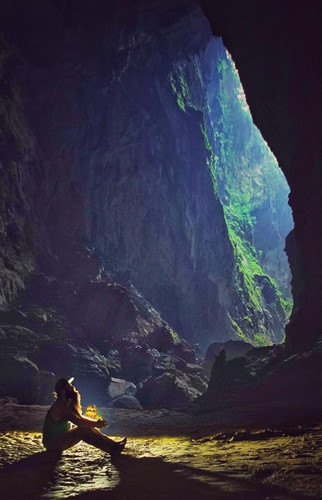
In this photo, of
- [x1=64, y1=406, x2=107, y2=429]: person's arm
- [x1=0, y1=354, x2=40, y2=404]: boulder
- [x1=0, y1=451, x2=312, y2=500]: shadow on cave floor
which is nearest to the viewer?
[x1=0, y1=451, x2=312, y2=500]: shadow on cave floor

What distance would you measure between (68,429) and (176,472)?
1.93 m

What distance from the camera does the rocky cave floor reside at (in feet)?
12.0

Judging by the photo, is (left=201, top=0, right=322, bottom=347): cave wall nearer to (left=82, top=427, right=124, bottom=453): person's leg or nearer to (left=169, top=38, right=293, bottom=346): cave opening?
(left=82, top=427, right=124, bottom=453): person's leg

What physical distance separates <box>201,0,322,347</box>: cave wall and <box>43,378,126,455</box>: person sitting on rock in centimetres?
1250

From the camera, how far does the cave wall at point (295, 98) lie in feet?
49.3

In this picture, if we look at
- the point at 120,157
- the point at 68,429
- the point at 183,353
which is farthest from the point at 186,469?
the point at 120,157

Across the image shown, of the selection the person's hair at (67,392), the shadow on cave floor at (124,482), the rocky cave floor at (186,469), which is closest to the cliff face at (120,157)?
the rocky cave floor at (186,469)

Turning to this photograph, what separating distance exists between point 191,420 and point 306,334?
7232mm

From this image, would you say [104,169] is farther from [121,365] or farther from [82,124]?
[121,365]

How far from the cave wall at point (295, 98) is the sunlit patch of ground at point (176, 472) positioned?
1123 cm

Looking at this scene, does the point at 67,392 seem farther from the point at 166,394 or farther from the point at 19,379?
the point at 166,394

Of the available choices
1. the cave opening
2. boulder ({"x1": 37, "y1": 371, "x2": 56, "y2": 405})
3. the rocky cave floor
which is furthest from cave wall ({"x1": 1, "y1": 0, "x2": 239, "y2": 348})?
the rocky cave floor

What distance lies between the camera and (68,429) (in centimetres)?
563

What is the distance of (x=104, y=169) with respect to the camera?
43.0 meters
